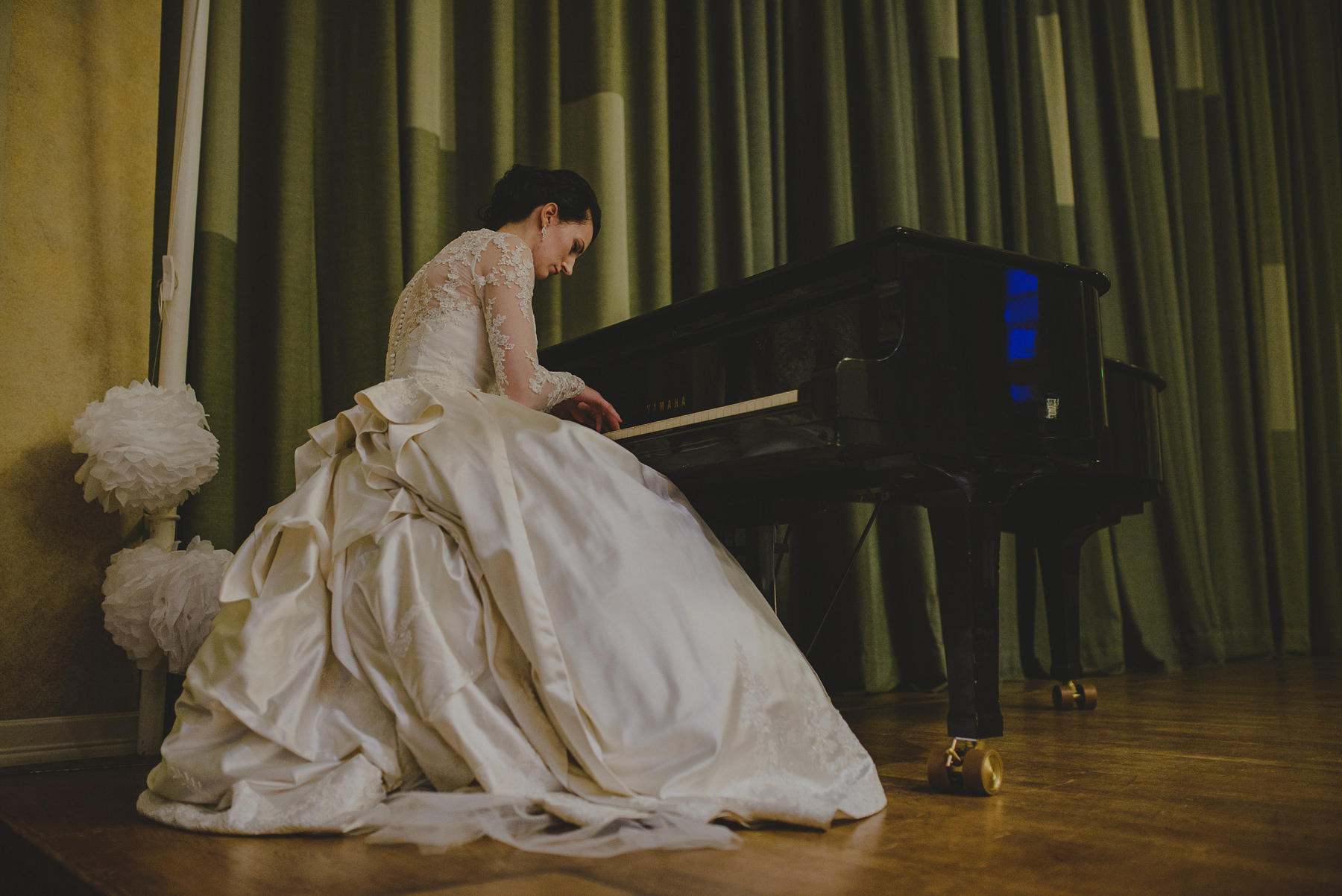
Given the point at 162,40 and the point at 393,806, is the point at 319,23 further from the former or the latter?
the point at 393,806

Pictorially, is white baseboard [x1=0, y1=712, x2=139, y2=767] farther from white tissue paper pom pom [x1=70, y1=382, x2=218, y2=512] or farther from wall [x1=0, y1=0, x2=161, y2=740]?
white tissue paper pom pom [x1=70, y1=382, x2=218, y2=512]

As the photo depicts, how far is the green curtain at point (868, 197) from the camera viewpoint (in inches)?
112

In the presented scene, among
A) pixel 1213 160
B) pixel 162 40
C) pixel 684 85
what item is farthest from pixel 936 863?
pixel 1213 160

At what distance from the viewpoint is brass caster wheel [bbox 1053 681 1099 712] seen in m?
2.86

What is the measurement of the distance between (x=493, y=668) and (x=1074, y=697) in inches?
76.9

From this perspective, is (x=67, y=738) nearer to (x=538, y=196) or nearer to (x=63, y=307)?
(x=63, y=307)

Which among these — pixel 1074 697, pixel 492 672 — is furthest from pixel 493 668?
pixel 1074 697

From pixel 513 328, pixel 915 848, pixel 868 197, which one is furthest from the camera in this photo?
pixel 868 197

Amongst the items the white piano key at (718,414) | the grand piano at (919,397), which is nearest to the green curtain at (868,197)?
the grand piano at (919,397)

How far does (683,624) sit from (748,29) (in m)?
2.77

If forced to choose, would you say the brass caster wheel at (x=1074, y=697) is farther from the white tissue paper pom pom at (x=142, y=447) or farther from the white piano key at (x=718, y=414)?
the white tissue paper pom pom at (x=142, y=447)

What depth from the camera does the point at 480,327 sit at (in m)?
2.02

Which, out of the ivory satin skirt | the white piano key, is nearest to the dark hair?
the white piano key

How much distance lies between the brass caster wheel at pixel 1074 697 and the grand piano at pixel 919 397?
3.20 ft
